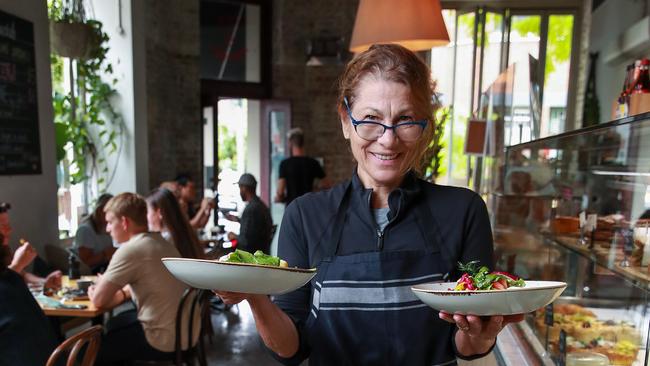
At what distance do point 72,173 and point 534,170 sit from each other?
4764 millimetres

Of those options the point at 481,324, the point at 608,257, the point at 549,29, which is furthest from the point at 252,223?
the point at 549,29

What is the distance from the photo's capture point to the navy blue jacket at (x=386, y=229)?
3.74 feet

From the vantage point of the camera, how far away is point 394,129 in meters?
1.06

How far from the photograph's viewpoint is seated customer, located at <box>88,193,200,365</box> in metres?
2.97

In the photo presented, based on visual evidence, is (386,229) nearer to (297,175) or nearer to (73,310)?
(73,310)

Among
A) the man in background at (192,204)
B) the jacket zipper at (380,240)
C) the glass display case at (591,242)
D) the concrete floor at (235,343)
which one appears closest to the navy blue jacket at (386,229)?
the jacket zipper at (380,240)

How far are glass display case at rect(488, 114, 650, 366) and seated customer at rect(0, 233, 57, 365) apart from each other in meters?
2.12

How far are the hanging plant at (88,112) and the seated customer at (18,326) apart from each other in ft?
9.80

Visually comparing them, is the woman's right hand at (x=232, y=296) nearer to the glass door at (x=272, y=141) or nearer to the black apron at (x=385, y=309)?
the black apron at (x=385, y=309)

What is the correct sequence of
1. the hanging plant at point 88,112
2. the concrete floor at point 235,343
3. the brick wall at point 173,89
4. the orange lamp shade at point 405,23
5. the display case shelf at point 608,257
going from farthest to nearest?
the brick wall at point 173,89, the hanging plant at point 88,112, the concrete floor at point 235,343, the orange lamp shade at point 405,23, the display case shelf at point 608,257

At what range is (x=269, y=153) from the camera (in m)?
8.08

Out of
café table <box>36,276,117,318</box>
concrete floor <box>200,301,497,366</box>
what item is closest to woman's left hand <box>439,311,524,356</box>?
café table <box>36,276,117,318</box>

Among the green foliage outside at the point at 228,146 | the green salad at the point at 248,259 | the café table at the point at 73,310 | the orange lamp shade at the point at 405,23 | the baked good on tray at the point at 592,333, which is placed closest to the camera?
the green salad at the point at 248,259

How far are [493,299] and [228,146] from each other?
37.2ft
